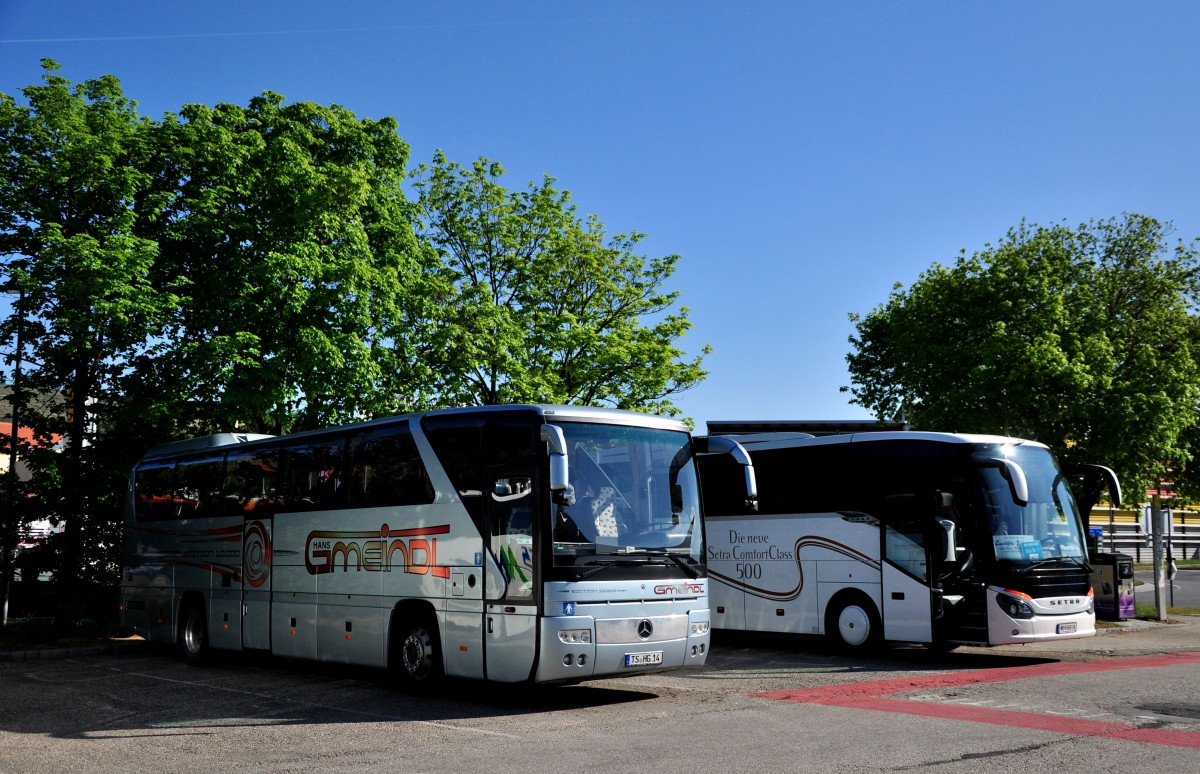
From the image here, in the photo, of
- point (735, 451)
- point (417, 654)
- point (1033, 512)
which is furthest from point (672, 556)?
point (1033, 512)

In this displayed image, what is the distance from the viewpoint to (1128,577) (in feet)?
79.9

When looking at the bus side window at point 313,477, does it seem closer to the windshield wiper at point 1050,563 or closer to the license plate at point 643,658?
the license plate at point 643,658

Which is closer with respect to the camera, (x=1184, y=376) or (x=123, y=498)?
(x=123, y=498)

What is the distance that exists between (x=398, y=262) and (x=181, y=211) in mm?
4862

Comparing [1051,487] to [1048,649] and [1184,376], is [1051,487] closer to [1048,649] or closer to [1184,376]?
[1048,649]

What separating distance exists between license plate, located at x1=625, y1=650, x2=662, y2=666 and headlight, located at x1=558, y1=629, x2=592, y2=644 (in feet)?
1.77

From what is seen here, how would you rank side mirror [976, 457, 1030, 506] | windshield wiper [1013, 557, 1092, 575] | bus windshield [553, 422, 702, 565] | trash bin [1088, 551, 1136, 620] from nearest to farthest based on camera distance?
bus windshield [553, 422, 702, 565] → side mirror [976, 457, 1030, 506] → windshield wiper [1013, 557, 1092, 575] → trash bin [1088, 551, 1136, 620]

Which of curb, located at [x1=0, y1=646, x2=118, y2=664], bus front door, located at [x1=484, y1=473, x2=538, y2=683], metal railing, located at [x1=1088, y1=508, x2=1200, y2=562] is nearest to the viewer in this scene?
bus front door, located at [x1=484, y1=473, x2=538, y2=683]

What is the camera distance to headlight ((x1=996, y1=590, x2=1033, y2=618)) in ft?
50.0

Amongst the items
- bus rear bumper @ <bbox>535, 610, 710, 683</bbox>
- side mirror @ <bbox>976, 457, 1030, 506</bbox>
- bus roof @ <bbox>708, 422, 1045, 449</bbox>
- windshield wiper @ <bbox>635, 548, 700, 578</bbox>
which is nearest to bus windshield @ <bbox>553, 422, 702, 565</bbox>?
windshield wiper @ <bbox>635, 548, 700, 578</bbox>

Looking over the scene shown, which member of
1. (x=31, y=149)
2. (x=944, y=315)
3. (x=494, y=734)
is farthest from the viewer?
(x=944, y=315)

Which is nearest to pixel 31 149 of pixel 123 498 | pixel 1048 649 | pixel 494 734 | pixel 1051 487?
pixel 123 498

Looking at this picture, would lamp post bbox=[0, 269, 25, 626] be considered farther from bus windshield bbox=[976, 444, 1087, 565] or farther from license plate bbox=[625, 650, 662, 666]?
bus windshield bbox=[976, 444, 1087, 565]

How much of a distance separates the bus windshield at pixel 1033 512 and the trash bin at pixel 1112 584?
8325 mm
